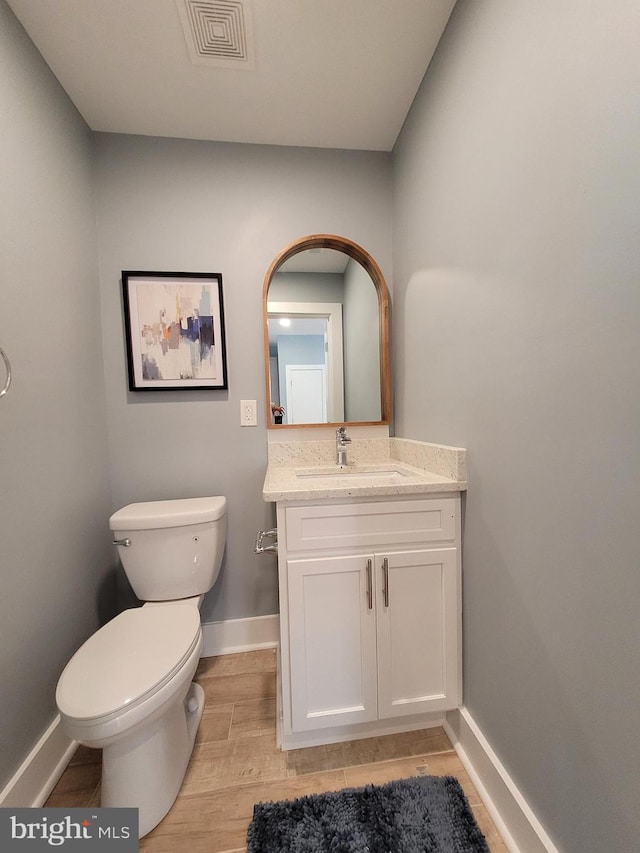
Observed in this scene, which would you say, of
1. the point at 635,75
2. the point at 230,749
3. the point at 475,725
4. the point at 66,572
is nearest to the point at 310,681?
the point at 230,749

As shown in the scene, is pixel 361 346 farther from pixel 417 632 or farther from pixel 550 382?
pixel 417 632

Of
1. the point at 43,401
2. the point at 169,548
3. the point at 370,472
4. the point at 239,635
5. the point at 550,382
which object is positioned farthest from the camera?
the point at 239,635

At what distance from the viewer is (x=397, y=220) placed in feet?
5.12

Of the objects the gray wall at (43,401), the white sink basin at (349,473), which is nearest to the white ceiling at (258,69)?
the gray wall at (43,401)

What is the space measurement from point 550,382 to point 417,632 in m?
0.89

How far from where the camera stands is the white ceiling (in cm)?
102

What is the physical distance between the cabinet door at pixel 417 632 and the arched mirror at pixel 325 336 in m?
0.77

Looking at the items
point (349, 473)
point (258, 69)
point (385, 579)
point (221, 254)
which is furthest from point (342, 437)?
point (258, 69)

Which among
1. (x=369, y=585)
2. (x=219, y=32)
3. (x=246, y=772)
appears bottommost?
(x=246, y=772)

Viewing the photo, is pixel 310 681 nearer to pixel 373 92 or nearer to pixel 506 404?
pixel 506 404

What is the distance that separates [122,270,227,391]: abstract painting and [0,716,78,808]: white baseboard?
1279mm

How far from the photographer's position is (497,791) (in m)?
0.90

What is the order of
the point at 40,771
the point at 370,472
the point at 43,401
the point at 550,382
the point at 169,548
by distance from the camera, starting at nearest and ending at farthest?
the point at 550,382
the point at 40,771
the point at 43,401
the point at 169,548
the point at 370,472

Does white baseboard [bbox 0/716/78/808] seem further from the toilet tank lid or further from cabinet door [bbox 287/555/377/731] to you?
cabinet door [bbox 287/555/377/731]
